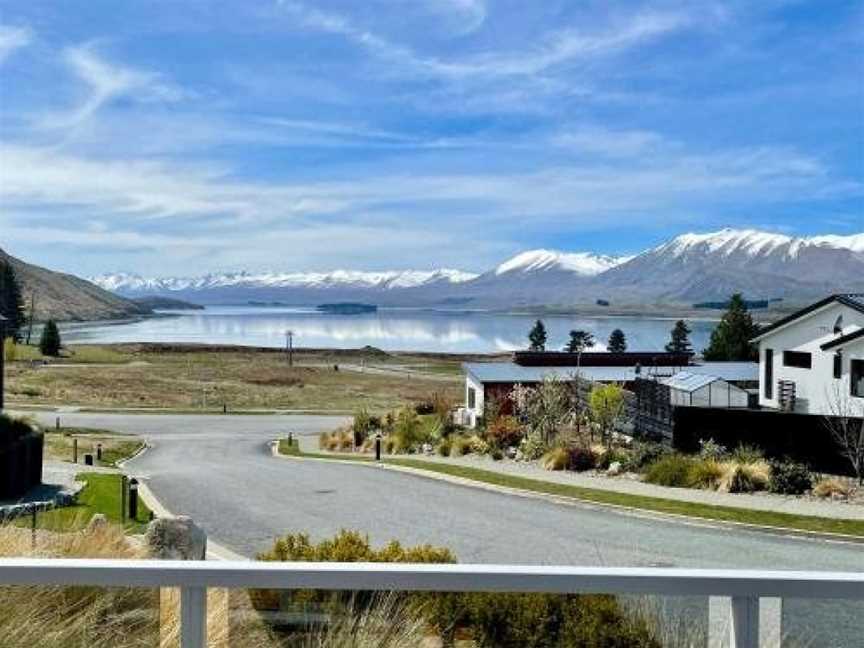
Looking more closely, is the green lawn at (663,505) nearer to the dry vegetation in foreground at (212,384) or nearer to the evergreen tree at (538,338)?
the dry vegetation in foreground at (212,384)

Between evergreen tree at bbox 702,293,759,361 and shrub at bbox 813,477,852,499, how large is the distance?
32.2 meters

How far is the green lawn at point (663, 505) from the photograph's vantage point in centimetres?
1733

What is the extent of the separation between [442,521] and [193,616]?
51.6ft

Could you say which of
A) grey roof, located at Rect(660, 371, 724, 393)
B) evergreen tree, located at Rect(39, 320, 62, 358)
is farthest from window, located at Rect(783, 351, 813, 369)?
evergreen tree, located at Rect(39, 320, 62, 358)

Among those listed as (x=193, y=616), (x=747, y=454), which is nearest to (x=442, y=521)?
(x=747, y=454)

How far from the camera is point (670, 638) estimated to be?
304 centimetres

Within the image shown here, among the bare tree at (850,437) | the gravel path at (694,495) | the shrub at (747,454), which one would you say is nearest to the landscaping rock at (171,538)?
the gravel path at (694,495)

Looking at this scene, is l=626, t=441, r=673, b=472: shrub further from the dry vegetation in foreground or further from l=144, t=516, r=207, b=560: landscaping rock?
the dry vegetation in foreground

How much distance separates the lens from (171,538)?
6820 mm

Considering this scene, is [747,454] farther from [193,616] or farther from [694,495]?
[193,616]

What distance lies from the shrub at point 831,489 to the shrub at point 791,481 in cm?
25

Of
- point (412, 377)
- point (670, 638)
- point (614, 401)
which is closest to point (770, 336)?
point (614, 401)

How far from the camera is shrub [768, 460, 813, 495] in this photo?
21.2 m

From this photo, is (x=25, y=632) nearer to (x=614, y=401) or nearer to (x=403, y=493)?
(x=403, y=493)
